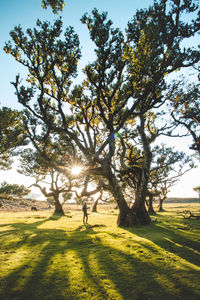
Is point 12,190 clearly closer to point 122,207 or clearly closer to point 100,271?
point 122,207

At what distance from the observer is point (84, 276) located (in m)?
5.38

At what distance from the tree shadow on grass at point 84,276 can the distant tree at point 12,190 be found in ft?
36.4

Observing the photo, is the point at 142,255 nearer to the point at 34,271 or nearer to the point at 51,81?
the point at 34,271

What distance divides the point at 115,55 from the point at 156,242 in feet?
46.4

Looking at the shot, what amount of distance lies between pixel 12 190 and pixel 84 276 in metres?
16.5

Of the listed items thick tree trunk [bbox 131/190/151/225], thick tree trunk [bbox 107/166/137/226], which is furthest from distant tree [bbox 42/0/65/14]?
thick tree trunk [bbox 131/190/151/225]

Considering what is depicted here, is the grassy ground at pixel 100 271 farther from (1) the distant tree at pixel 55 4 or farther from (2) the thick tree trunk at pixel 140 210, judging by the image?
(1) the distant tree at pixel 55 4

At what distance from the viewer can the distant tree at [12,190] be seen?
18000 mm

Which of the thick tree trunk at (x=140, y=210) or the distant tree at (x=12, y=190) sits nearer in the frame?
the thick tree trunk at (x=140, y=210)

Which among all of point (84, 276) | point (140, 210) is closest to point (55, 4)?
point (84, 276)

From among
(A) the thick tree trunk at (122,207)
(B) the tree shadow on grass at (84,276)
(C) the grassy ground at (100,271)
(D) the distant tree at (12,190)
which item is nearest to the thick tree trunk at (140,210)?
(A) the thick tree trunk at (122,207)

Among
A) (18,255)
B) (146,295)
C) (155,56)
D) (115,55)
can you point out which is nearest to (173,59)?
(155,56)

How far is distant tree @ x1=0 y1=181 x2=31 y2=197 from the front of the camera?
18.0 m

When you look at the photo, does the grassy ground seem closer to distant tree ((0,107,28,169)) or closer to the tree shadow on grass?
the tree shadow on grass
